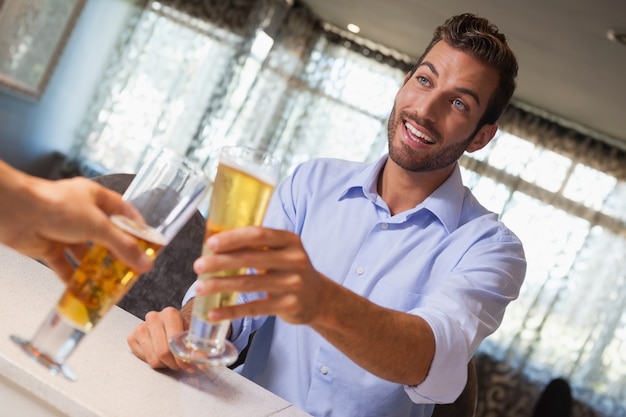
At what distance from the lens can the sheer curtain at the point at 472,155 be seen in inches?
273

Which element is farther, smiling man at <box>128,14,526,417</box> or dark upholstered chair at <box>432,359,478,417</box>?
dark upholstered chair at <box>432,359,478,417</box>

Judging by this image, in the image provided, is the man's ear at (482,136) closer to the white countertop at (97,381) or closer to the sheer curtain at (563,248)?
the white countertop at (97,381)

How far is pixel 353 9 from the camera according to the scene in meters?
6.50

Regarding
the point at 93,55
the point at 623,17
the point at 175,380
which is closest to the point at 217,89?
the point at 93,55

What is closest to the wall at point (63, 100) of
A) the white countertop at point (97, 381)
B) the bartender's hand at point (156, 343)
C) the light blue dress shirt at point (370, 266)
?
the light blue dress shirt at point (370, 266)

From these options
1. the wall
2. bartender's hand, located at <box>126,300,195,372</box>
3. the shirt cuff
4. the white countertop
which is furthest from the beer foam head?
the wall

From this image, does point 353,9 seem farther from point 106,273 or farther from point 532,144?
point 106,273

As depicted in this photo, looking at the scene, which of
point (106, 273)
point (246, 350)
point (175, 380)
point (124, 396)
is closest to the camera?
point (106, 273)

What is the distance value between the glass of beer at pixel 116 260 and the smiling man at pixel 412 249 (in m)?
0.41

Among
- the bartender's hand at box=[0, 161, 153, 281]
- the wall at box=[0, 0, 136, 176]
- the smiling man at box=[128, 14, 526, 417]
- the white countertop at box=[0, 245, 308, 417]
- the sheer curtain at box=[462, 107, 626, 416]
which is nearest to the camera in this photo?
the bartender's hand at box=[0, 161, 153, 281]

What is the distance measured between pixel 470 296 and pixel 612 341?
230 inches

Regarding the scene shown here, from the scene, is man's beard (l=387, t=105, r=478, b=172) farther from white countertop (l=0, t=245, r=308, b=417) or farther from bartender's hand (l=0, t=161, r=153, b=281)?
bartender's hand (l=0, t=161, r=153, b=281)

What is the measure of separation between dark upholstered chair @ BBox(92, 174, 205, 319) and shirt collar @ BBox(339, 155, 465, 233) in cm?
38

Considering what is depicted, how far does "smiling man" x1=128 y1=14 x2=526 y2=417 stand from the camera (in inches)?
56.5
